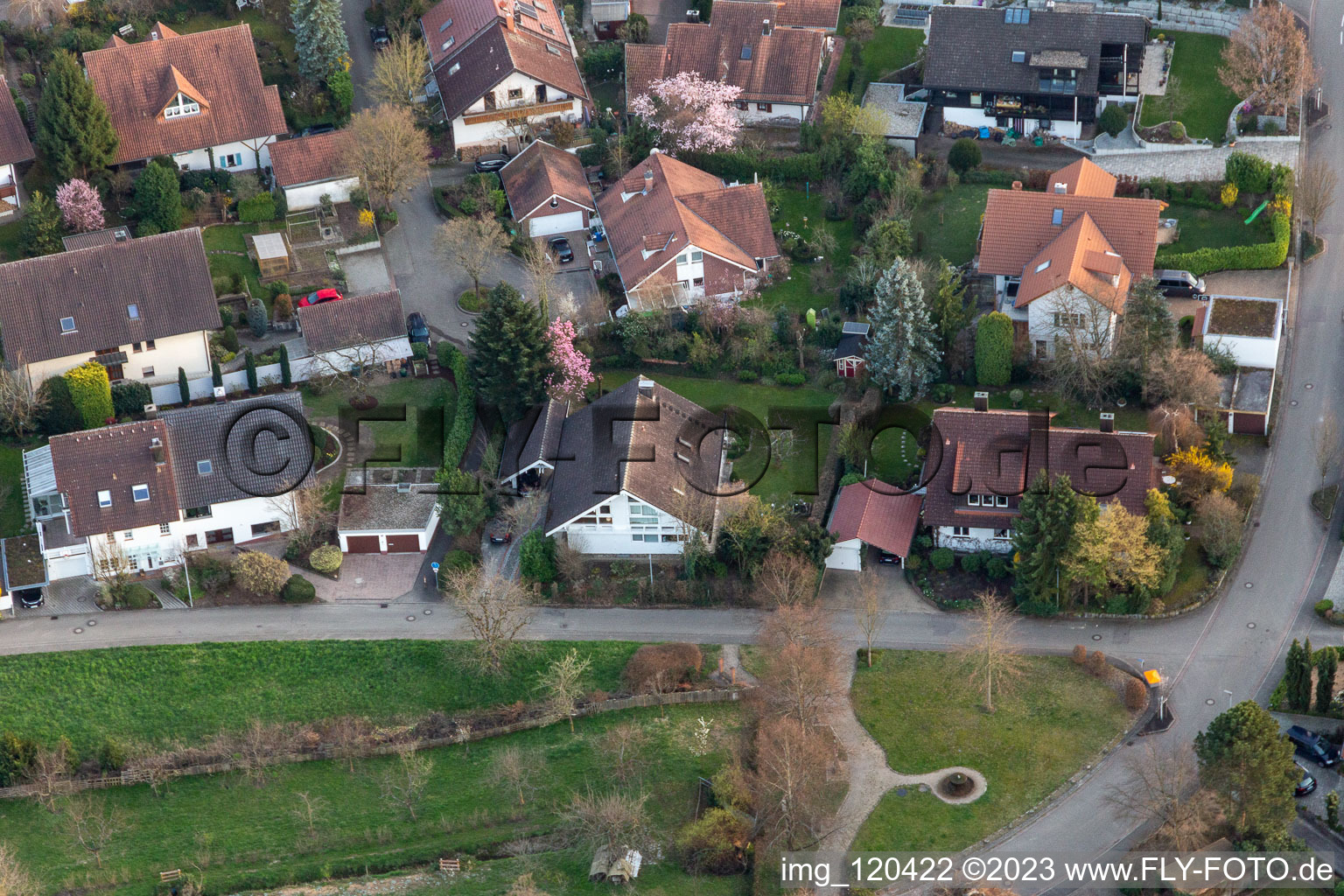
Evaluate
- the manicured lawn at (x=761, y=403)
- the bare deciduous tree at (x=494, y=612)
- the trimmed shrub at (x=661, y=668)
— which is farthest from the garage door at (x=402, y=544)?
the manicured lawn at (x=761, y=403)

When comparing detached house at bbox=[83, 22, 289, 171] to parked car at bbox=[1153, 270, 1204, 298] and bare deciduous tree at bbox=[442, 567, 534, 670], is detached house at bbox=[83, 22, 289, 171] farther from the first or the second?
parked car at bbox=[1153, 270, 1204, 298]

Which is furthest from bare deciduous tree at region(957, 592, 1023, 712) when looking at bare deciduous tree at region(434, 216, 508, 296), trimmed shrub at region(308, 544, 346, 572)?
bare deciduous tree at region(434, 216, 508, 296)

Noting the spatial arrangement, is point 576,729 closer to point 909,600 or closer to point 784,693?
point 784,693

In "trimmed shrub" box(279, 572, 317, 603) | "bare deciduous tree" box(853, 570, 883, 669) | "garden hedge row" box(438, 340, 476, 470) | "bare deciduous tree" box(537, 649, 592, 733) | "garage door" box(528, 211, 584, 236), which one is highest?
"garage door" box(528, 211, 584, 236)

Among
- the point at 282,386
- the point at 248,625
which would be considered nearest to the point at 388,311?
the point at 282,386

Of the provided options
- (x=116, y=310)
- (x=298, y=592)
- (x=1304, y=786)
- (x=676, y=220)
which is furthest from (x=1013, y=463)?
(x=116, y=310)

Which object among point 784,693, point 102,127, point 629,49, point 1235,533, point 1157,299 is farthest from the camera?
point 629,49
